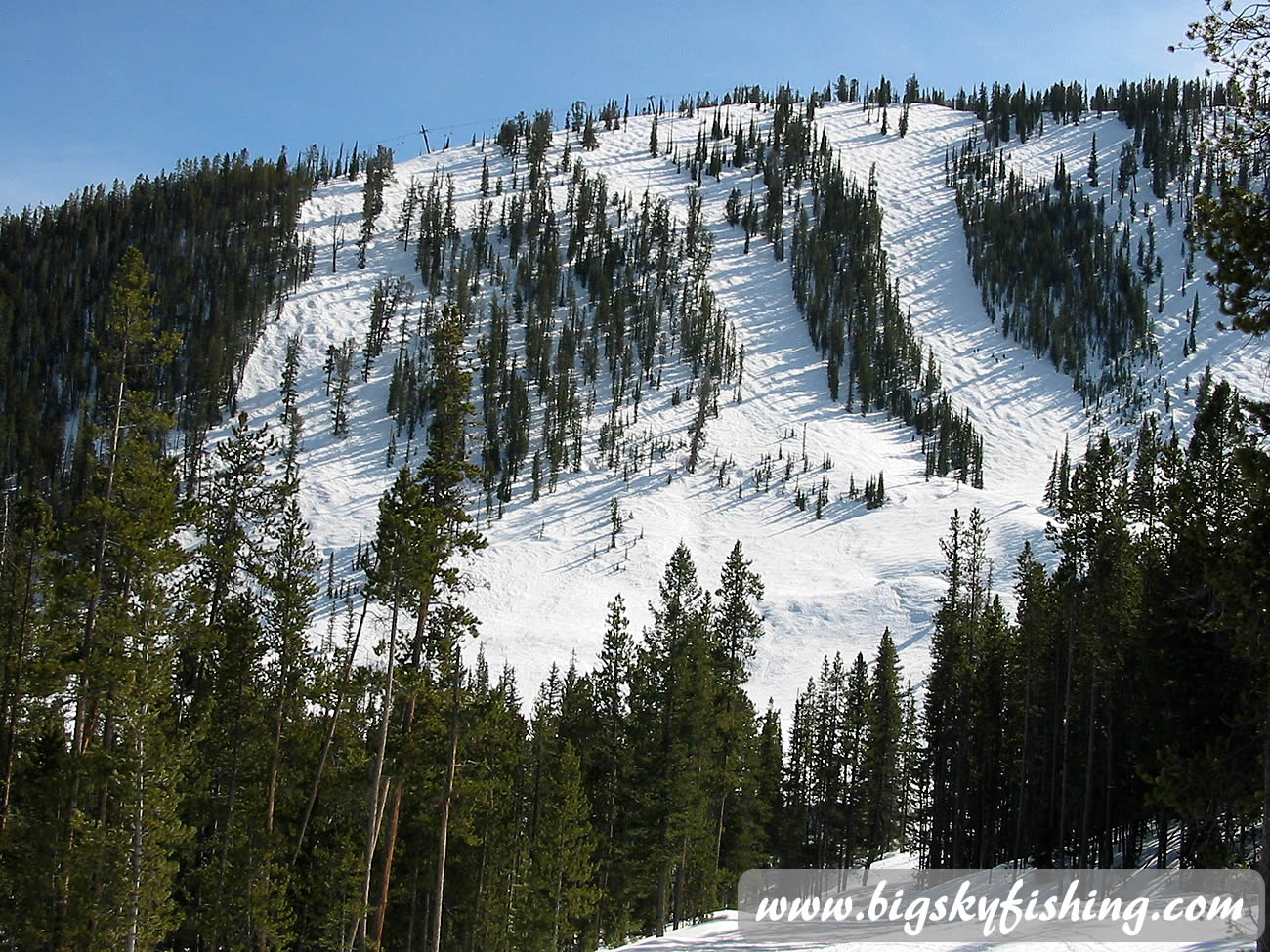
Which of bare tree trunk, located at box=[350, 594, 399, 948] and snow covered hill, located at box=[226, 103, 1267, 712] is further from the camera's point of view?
snow covered hill, located at box=[226, 103, 1267, 712]

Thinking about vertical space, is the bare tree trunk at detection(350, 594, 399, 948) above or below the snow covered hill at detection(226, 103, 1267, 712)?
below

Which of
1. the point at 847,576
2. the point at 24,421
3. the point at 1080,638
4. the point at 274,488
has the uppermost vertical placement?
the point at 24,421

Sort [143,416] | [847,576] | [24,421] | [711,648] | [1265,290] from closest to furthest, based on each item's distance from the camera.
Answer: [1265,290] < [143,416] < [711,648] < [847,576] < [24,421]

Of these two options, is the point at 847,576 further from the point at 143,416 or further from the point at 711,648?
the point at 143,416

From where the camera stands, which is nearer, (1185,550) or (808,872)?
(1185,550)

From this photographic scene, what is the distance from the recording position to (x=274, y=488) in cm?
2578

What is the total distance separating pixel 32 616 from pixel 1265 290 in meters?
26.1

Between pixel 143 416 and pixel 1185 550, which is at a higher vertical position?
pixel 143 416

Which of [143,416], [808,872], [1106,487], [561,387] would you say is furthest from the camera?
[561,387]

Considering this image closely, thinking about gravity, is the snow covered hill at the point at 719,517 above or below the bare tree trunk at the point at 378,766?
above

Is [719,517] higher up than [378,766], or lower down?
higher up

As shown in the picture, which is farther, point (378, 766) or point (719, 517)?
point (719, 517)

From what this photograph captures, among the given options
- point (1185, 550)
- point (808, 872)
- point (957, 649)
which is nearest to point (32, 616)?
point (1185, 550)

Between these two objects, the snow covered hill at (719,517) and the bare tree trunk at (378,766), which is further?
the snow covered hill at (719,517)
